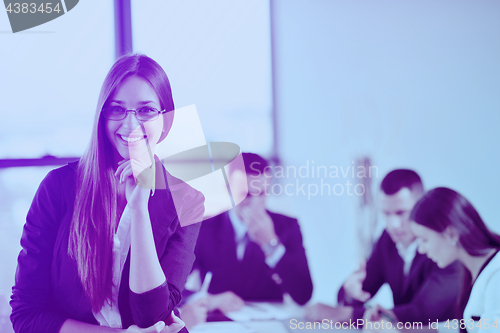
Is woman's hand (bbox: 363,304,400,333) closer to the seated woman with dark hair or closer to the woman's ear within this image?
the seated woman with dark hair

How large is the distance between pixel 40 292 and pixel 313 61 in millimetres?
1425

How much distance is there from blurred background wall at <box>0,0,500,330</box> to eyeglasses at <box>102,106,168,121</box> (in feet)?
0.35

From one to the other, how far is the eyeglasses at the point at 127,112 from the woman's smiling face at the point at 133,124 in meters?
0.01

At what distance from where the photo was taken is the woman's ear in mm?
1683

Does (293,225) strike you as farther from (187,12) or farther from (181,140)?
(187,12)

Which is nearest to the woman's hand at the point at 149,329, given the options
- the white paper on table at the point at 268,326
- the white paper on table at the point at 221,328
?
the white paper on table at the point at 221,328

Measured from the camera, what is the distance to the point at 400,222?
168cm

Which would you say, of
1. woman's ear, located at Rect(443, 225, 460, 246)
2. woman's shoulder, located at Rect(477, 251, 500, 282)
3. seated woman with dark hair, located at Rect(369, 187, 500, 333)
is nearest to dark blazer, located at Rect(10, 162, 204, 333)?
seated woman with dark hair, located at Rect(369, 187, 500, 333)

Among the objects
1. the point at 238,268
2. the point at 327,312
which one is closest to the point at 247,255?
the point at 238,268

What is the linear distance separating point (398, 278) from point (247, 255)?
2.09 ft

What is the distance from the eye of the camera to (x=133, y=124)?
158 centimetres

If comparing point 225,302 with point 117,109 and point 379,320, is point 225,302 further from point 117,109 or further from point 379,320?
point 117,109

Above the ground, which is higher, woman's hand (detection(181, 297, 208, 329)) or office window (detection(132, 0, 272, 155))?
office window (detection(132, 0, 272, 155))

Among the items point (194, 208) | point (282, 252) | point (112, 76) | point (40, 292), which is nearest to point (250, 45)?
point (112, 76)
